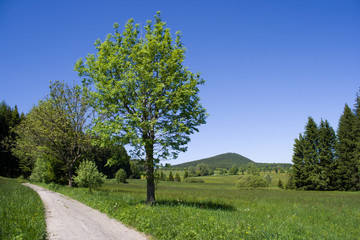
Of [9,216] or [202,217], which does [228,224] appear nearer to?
[202,217]

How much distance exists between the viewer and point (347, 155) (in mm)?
50625

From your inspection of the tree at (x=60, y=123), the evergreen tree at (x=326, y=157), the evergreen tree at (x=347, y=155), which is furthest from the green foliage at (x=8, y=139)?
the evergreen tree at (x=347, y=155)

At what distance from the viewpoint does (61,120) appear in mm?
27922

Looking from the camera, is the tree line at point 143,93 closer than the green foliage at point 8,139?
Yes

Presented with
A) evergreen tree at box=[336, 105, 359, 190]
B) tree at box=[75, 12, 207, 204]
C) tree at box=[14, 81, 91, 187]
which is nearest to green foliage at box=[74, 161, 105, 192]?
tree at box=[14, 81, 91, 187]

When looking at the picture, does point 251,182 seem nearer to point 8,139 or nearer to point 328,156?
point 328,156

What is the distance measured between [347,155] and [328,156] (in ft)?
12.5

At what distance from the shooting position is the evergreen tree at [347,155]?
49.5 m

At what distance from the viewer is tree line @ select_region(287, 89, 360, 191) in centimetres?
5004

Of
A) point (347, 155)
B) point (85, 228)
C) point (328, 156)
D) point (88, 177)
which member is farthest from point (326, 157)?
point (85, 228)

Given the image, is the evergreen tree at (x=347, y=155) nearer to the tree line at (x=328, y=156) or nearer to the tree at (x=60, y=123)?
the tree line at (x=328, y=156)

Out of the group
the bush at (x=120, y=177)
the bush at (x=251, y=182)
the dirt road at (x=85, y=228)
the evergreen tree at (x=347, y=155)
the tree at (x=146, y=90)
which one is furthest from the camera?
the bush at (x=120, y=177)

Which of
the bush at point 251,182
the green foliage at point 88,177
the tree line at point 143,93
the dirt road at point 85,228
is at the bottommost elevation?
the bush at point 251,182

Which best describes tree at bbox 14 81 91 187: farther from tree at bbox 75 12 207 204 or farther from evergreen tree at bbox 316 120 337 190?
evergreen tree at bbox 316 120 337 190
